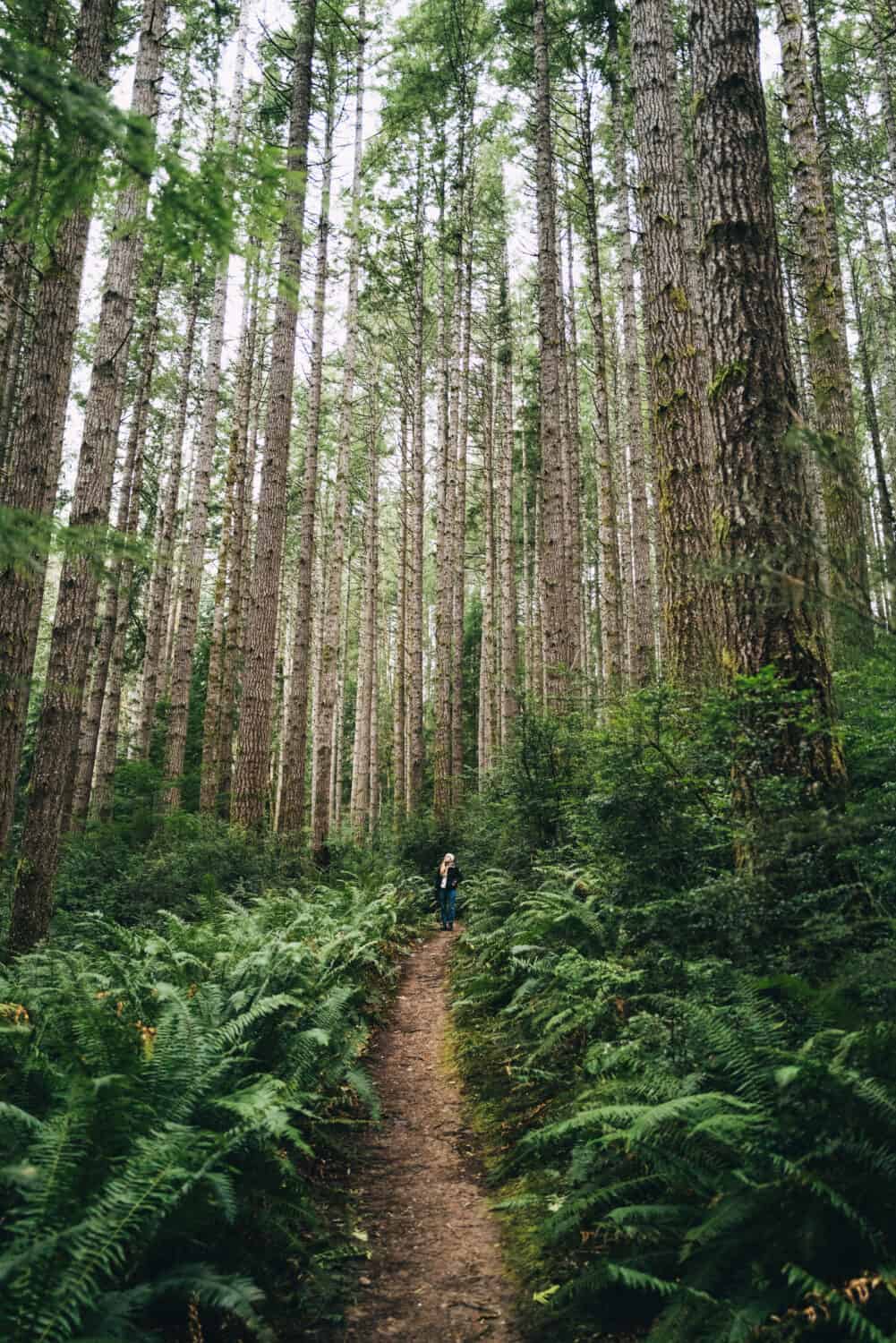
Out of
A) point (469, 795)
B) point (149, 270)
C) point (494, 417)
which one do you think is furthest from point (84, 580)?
point (494, 417)

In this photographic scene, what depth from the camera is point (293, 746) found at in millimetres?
12758

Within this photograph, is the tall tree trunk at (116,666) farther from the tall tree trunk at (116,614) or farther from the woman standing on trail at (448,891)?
the woman standing on trail at (448,891)

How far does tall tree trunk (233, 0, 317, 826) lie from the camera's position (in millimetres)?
10891

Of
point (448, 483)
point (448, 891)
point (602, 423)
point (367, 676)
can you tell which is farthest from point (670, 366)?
point (367, 676)

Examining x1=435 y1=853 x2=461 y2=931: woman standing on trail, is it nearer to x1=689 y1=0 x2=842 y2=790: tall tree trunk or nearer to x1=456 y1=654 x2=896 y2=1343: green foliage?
x1=456 y1=654 x2=896 y2=1343: green foliage

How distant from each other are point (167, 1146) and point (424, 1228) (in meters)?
1.67

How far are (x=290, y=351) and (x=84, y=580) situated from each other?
6.05 metres

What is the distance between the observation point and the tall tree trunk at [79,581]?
20.2 ft

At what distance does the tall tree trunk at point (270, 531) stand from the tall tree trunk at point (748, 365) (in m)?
7.57

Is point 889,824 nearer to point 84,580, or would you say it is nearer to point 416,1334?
point 416,1334

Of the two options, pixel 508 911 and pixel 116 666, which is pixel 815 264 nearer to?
pixel 508 911

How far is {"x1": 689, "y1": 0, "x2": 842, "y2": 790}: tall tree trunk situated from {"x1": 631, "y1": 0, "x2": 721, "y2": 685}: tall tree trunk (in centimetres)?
297

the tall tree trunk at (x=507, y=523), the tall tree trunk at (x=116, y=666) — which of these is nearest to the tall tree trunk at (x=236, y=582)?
the tall tree trunk at (x=116, y=666)

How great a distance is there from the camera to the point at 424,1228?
3537 mm
